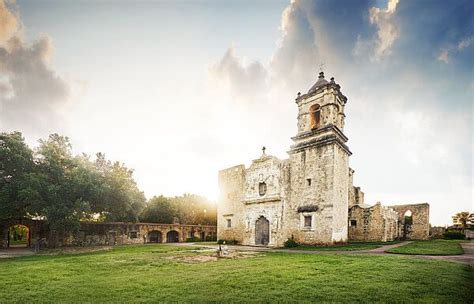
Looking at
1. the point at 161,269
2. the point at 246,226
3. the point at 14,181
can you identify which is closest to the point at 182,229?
the point at 246,226

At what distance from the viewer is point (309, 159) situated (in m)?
21.0

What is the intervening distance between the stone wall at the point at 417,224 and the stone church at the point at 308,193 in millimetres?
5660

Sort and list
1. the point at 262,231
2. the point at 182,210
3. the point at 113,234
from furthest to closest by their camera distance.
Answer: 1. the point at 182,210
2. the point at 113,234
3. the point at 262,231

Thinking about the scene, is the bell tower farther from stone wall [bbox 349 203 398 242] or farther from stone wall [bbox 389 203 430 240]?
stone wall [bbox 389 203 430 240]

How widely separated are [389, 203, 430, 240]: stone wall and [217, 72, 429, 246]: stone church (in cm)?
566

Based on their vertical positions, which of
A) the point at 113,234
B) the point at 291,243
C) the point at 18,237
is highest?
the point at 291,243

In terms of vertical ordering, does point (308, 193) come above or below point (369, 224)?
above

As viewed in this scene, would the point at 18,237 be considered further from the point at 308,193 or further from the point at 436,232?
the point at 436,232

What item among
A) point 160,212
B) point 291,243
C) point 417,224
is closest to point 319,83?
point 291,243

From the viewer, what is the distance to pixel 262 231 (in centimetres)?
2314

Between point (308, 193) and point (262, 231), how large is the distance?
5.66 m

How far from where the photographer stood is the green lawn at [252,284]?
5.86 metres

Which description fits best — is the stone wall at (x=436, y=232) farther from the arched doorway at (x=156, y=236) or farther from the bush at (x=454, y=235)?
the arched doorway at (x=156, y=236)

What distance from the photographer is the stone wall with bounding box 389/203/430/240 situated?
1200 inches
